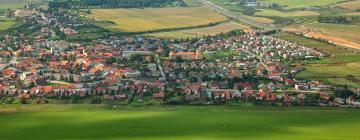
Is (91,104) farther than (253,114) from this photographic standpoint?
Yes

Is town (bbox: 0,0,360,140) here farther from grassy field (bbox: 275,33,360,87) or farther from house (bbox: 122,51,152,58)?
house (bbox: 122,51,152,58)

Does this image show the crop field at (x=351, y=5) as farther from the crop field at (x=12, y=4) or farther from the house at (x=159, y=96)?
the house at (x=159, y=96)

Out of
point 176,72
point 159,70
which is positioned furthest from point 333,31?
point 159,70

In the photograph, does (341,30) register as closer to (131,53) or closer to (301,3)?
(131,53)

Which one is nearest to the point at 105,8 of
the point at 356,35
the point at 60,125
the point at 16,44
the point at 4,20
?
the point at 4,20

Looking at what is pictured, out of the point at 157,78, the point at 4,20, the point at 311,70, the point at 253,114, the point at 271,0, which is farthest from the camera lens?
the point at 271,0

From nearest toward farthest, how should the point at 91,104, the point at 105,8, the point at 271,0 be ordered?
the point at 91,104 < the point at 105,8 < the point at 271,0

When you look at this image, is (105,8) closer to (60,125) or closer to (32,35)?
(32,35)

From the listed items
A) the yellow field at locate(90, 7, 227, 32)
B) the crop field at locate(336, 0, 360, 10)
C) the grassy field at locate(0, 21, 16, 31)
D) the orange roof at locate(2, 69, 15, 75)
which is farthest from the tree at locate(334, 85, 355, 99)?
the crop field at locate(336, 0, 360, 10)
